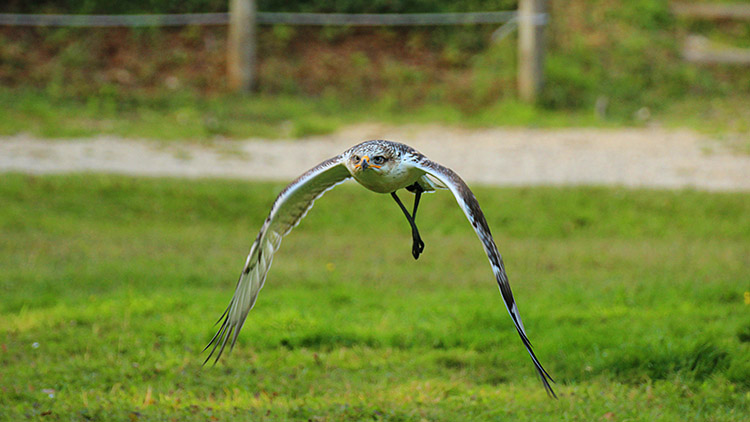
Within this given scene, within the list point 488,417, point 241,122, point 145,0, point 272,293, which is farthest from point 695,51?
point 488,417

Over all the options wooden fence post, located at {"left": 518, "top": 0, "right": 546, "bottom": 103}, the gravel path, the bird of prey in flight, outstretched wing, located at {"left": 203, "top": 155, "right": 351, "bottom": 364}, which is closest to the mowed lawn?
outstretched wing, located at {"left": 203, "top": 155, "right": 351, "bottom": 364}

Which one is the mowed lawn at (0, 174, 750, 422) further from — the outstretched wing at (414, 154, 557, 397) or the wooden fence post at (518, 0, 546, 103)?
the wooden fence post at (518, 0, 546, 103)

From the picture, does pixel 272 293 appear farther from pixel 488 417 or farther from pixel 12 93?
pixel 12 93

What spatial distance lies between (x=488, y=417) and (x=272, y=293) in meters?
2.52

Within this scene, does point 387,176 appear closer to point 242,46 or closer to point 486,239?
point 486,239

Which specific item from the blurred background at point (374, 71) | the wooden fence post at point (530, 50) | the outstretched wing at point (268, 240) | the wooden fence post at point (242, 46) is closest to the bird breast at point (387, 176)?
the outstretched wing at point (268, 240)

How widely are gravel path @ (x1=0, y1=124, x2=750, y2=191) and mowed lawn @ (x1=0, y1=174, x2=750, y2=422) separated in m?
1.07

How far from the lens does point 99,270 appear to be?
22.5 ft

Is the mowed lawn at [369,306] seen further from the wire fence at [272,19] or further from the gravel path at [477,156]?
the wire fence at [272,19]

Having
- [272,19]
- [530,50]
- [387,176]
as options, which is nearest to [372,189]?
[387,176]

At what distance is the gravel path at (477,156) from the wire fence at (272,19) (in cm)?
277

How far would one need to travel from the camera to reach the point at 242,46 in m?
13.4

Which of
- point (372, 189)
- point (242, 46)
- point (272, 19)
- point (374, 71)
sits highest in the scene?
point (272, 19)

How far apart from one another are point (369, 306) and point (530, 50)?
7648 mm
